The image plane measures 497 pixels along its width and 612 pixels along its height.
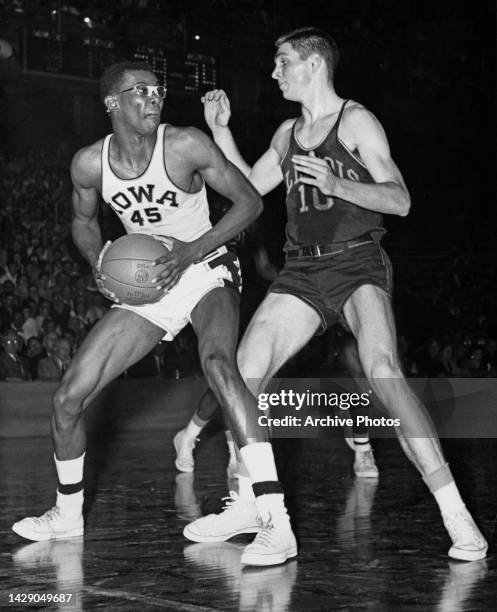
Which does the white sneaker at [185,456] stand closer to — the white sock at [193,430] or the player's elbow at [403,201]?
the white sock at [193,430]

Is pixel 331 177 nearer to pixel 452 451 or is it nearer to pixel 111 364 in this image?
pixel 111 364

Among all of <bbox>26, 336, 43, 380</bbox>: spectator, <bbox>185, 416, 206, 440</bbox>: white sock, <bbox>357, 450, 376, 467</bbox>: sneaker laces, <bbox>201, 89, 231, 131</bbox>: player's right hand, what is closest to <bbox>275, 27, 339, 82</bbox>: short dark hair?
<bbox>201, 89, 231, 131</bbox>: player's right hand

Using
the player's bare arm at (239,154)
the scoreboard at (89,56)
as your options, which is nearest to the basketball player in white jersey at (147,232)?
the player's bare arm at (239,154)

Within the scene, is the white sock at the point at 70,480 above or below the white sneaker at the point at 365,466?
above

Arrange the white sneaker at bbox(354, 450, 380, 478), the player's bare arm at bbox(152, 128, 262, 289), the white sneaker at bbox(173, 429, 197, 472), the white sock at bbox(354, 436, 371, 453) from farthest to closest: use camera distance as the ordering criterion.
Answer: the white sneaker at bbox(173, 429, 197, 472) → the white sock at bbox(354, 436, 371, 453) → the white sneaker at bbox(354, 450, 380, 478) → the player's bare arm at bbox(152, 128, 262, 289)

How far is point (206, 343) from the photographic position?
373 cm

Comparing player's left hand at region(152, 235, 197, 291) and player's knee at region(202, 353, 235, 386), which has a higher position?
player's left hand at region(152, 235, 197, 291)

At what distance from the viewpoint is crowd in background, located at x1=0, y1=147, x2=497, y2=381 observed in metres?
10.1

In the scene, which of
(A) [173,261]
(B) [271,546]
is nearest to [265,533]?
(B) [271,546]

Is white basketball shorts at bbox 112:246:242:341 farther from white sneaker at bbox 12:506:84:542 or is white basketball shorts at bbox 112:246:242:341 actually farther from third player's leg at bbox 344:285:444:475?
white sneaker at bbox 12:506:84:542

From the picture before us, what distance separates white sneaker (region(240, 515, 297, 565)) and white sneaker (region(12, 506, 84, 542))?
33.2 inches

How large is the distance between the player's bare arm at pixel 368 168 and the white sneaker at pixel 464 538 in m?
1.11

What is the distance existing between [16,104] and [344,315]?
13.2 meters

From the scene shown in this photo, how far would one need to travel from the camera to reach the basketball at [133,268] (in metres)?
3.75
